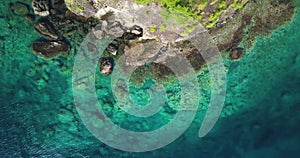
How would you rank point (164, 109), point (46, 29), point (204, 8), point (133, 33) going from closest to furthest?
1. point (204, 8)
2. point (133, 33)
3. point (46, 29)
4. point (164, 109)

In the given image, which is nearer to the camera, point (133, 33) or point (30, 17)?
point (133, 33)

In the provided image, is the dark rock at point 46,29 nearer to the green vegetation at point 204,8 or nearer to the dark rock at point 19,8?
the dark rock at point 19,8

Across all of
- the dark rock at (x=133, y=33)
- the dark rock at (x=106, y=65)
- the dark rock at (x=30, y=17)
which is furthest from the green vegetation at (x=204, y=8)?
the dark rock at (x=30, y=17)

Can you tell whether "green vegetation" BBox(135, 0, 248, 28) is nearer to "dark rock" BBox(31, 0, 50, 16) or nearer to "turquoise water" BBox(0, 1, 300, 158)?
"turquoise water" BBox(0, 1, 300, 158)

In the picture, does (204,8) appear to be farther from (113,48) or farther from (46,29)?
(46,29)

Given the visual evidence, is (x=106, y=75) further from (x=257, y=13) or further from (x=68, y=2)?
(x=257, y=13)

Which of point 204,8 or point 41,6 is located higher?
point 204,8

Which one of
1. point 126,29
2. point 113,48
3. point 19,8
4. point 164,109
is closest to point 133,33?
point 126,29
